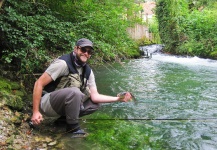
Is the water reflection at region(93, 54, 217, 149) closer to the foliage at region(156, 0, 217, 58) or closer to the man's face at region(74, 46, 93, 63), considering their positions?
the man's face at region(74, 46, 93, 63)

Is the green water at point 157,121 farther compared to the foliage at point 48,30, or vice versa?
the foliage at point 48,30

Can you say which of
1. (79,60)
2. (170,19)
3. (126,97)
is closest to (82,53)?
(79,60)

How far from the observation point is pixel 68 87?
3.37m

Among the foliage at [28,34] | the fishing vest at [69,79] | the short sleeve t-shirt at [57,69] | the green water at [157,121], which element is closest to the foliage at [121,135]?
the green water at [157,121]

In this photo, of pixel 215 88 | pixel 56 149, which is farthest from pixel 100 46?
pixel 215 88

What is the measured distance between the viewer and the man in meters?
3.16

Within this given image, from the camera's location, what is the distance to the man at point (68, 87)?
3.16 meters

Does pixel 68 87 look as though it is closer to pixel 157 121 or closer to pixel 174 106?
pixel 157 121

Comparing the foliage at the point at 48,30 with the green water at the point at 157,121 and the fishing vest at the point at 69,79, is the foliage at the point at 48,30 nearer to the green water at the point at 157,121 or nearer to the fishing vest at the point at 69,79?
the fishing vest at the point at 69,79

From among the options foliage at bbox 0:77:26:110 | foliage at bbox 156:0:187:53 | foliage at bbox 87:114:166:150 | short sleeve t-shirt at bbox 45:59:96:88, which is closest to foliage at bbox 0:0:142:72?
foliage at bbox 0:77:26:110

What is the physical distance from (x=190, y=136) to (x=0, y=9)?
143 inches

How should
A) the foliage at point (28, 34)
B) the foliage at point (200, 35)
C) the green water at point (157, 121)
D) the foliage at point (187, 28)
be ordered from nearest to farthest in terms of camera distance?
the green water at point (157, 121), the foliage at point (28, 34), the foliage at point (200, 35), the foliage at point (187, 28)

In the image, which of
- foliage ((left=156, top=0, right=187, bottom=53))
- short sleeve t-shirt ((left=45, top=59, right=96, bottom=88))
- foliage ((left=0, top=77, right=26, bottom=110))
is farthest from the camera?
foliage ((left=156, top=0, right=187, bottom=53))

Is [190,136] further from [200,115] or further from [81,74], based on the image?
[81,74]
